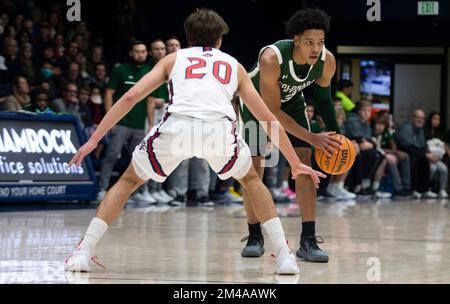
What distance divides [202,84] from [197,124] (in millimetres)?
255

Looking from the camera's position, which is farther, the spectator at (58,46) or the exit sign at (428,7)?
the exit sign at (428,7)

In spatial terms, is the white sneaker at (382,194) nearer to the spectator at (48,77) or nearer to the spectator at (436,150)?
the spectator at (436,150)

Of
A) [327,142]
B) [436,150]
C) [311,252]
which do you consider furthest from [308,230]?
[436,150]

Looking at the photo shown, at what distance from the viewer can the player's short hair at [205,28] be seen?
5852 mm

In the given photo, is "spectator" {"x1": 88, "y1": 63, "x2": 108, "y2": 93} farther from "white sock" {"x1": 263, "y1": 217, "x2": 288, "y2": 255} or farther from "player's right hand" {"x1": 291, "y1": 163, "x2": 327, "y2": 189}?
"player's right hand" {"x1": 291, "y1": 163, "x2": 327, "y2": 189}

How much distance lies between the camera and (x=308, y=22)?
664 cm

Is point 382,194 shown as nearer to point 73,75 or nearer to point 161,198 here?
point 161,198

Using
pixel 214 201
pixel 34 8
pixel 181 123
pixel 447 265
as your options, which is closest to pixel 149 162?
pixel 181 123

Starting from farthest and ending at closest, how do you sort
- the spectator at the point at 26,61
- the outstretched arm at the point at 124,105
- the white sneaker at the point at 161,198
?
the spectator at the point at 26,61 → the white sneaker at the point at 161,198 → the outstretched arm at the point at 124,105

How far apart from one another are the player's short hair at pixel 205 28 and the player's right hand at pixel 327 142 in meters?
1.24

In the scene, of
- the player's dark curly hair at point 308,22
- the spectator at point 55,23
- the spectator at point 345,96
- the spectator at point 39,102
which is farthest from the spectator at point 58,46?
the player's dark curly hair at point 308,22

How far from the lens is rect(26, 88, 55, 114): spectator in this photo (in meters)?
12.3

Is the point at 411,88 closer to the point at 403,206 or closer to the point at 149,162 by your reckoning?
the point at 403,206

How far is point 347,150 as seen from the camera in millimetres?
6754
